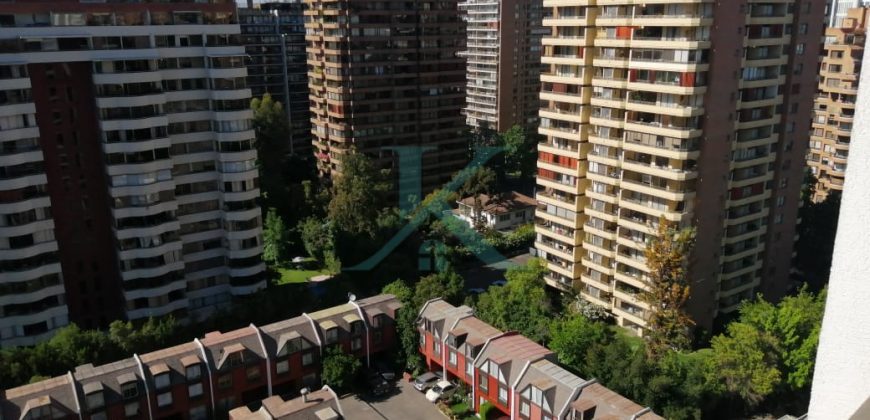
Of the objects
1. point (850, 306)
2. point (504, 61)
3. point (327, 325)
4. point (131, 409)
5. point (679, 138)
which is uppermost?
point (850, 306)

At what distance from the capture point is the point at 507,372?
3375 centimetres

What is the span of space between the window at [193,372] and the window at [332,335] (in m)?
7.27

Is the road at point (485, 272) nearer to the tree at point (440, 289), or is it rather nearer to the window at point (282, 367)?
the tree at point (440, 289)

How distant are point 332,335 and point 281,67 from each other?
60.0m

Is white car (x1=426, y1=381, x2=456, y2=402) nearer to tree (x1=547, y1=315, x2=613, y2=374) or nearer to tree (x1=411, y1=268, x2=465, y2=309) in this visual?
tree (x1=411, y1=268, x2=465, y2=309)

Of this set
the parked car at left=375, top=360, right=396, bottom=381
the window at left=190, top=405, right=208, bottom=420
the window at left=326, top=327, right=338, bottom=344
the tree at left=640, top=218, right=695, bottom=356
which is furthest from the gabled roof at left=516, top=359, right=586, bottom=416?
the window at left=190, top=405, right=208, bottom=420

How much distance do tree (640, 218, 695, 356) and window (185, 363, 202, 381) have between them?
25.3 m

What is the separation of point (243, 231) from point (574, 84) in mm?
24861

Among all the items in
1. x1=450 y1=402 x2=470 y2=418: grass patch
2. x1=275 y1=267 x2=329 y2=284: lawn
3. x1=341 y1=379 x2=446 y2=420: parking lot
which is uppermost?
x1=275 y1=267 x2=329 y2=284: lawn

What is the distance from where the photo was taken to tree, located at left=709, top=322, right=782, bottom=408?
33594mm

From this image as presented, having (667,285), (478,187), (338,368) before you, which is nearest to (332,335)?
(338,368)

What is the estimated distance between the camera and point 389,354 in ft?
133

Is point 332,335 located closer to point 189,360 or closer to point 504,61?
point 189,360

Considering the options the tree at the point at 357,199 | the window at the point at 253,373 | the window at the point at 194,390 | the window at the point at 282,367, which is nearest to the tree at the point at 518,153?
the tree at the point at 357,199
